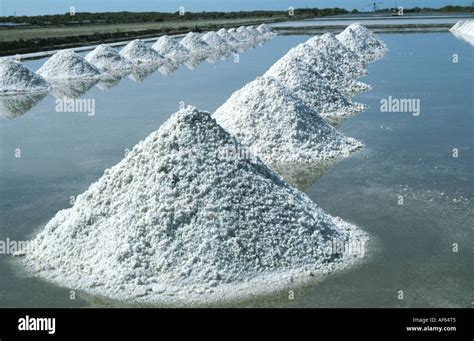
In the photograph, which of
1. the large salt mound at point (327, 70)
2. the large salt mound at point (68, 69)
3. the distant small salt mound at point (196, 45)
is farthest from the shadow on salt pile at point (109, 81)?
the distant small salt mound at point (196, 45)

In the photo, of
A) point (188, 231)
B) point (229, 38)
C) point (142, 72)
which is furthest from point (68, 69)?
point (188, 231)

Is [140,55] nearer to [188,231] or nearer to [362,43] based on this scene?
[362,43]

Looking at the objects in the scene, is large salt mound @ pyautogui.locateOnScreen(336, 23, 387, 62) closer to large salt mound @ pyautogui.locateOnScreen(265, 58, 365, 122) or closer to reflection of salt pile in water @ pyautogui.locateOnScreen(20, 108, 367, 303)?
large salt mound @ pyautogui.locateOnScreen(265, 58, 365, 122)

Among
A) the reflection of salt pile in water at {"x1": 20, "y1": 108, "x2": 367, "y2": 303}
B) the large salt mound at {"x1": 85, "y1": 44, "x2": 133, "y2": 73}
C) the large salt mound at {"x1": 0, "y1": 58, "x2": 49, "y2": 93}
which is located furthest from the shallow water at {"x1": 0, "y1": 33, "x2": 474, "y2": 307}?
the large salt mound at {"x1": 85, "y1": 44, "x2": 133, "y2": 73}

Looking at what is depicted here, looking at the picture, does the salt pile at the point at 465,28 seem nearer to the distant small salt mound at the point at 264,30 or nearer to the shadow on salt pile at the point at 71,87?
the distant small salt mound at the point at 264,30

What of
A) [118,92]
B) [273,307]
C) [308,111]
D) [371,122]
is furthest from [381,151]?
[118,92]
